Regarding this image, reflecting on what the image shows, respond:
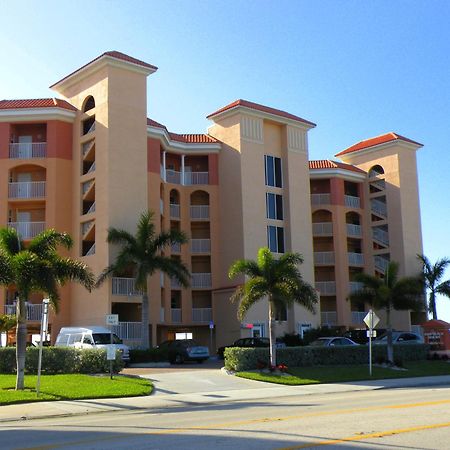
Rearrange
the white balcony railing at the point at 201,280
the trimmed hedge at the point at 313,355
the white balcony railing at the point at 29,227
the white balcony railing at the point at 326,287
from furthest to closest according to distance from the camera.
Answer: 1. the white balcony railing at the point at 326,287
2. the white balcony railing at the point at 201,280
3. the white balcony railing at the point at 29,227
4. the trimmed hedge at the point at 313,355

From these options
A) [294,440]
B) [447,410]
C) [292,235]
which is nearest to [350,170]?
[292,235]

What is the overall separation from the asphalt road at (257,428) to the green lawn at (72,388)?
3.90m

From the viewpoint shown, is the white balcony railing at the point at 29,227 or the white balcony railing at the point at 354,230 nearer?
the white balcony railing at the point at 29,227

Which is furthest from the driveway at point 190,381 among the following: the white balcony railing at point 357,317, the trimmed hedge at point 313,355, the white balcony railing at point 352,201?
the white balcony railing at point 352,201

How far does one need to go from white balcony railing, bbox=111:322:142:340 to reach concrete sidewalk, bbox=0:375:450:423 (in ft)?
43.9

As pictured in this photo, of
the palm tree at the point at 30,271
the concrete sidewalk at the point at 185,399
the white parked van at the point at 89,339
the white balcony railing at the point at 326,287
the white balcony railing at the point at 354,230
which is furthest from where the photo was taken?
the white balcony railing at the point at 354,230

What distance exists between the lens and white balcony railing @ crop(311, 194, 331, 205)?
57.2 m

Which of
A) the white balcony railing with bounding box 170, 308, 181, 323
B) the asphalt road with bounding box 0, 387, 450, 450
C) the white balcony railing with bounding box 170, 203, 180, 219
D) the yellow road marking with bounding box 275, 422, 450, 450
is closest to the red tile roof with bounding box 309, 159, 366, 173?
the white balcony railing with bounding box 170, 203, 180, 219

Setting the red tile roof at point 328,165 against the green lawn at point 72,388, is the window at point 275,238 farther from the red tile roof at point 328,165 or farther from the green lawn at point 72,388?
the green lawn at point 72,388

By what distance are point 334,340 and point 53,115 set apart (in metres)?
22.5

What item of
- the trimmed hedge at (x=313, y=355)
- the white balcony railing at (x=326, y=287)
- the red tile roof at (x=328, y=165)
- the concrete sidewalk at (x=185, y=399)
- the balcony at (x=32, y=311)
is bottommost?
the concrete sidewalk at (x=185, y=399)

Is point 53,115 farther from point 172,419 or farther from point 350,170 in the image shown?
point 172,419

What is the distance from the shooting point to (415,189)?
59.1 m

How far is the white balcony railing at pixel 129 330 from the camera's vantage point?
39.2 metres
